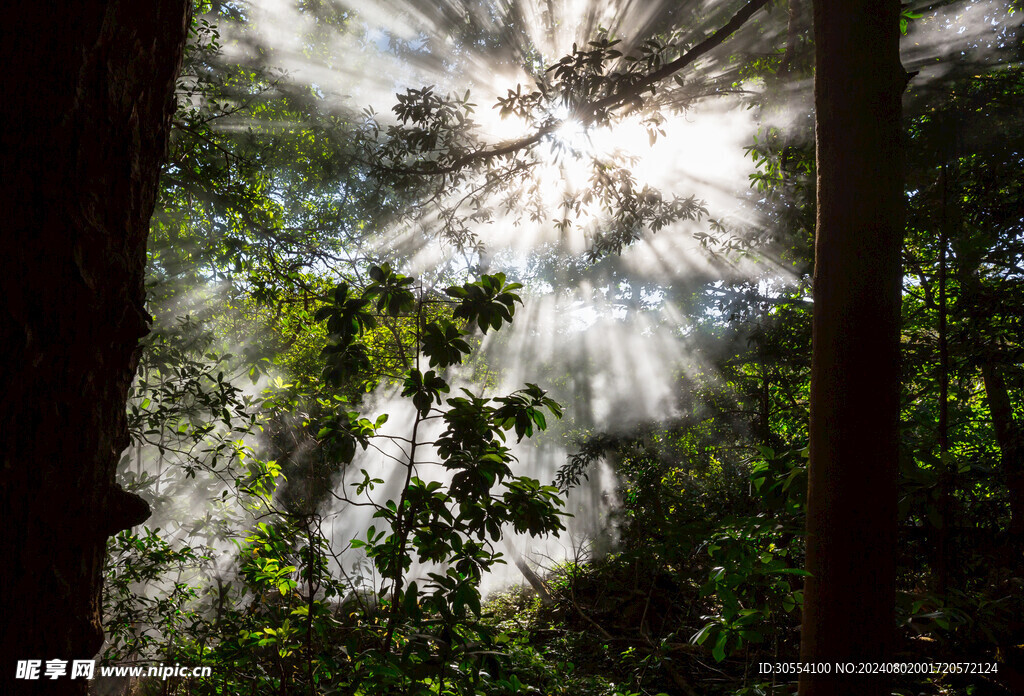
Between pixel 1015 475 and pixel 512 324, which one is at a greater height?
pixel 512 324

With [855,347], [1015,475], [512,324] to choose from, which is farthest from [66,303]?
Result: [1015,475]

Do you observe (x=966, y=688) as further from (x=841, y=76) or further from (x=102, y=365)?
(x=102, y=365)

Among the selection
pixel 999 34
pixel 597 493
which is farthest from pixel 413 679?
pixel 597 493

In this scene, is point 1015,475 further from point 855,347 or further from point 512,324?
point 512,324

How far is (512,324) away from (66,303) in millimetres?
3172

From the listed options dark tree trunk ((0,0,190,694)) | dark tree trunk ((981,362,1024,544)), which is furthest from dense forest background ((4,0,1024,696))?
dark tree trunk ((0,0,190,694))

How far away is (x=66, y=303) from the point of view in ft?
2.61

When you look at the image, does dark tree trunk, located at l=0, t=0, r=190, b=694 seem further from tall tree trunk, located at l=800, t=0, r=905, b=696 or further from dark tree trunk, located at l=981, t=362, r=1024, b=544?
dark tree trunk, located at l=981, t=362, r=1024, b=544

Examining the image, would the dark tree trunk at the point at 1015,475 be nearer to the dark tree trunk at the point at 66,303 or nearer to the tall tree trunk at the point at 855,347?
the tall tree trunk at the point at 855,347

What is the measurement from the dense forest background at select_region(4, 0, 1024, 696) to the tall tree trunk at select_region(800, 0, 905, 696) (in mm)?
108

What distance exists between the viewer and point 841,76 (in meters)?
1.33

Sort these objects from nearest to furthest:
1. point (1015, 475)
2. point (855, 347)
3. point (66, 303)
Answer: point (66, 303)
point (855, 347)
point (1015, 475)

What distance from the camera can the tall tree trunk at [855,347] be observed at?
1.17 metres

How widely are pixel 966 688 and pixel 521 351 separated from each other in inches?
493
